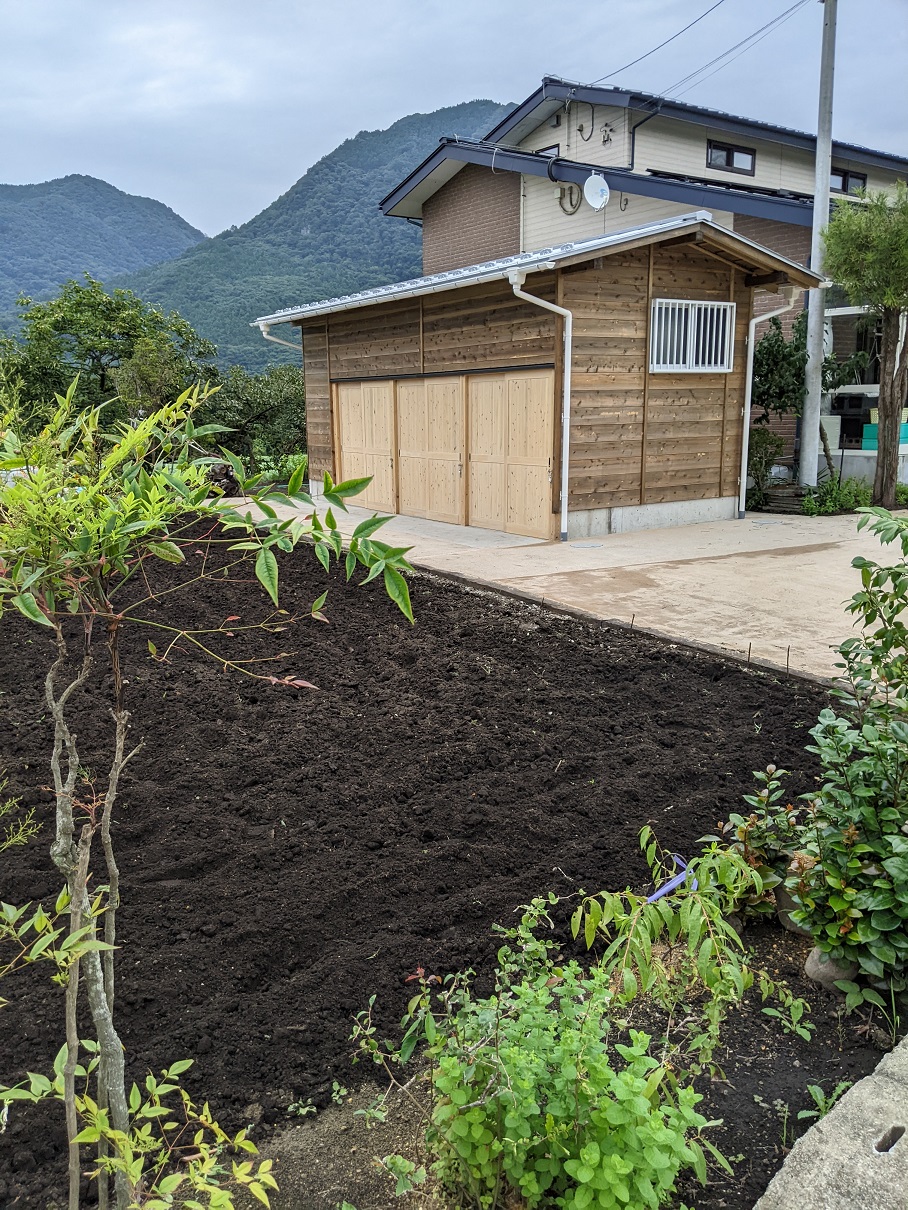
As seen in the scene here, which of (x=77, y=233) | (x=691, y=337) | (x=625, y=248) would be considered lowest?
(x=691, y=337)

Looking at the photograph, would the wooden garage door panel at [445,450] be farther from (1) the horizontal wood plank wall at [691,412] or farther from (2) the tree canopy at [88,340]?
(2) the tree canopy at [88,340]

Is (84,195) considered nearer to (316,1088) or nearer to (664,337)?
(664,337)

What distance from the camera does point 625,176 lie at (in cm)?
1507

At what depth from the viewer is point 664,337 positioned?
11664mm

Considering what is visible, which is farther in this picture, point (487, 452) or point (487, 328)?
point (487, 452)

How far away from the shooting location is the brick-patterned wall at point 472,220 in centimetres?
1945

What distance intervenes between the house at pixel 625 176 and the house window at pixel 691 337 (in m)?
3.98

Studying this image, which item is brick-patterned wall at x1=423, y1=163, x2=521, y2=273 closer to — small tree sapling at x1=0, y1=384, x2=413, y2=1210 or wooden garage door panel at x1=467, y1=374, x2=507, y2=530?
wooden garage door panel at x1=467, y1=374, x2=507, y2=530

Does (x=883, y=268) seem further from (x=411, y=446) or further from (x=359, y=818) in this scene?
(x=359, y=818)

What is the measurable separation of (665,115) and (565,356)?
1025cm

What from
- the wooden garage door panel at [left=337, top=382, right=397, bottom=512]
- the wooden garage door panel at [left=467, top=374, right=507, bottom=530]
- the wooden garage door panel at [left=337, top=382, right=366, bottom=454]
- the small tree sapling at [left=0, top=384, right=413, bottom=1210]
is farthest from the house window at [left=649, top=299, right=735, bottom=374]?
the small tree sapling at [left=0, top=384, right=413, bottom=1210]

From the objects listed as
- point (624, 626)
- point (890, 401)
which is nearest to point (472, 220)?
point (890, 401)

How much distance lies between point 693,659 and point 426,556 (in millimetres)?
4642

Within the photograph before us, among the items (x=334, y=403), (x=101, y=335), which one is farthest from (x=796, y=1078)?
(x=101, y=335)
